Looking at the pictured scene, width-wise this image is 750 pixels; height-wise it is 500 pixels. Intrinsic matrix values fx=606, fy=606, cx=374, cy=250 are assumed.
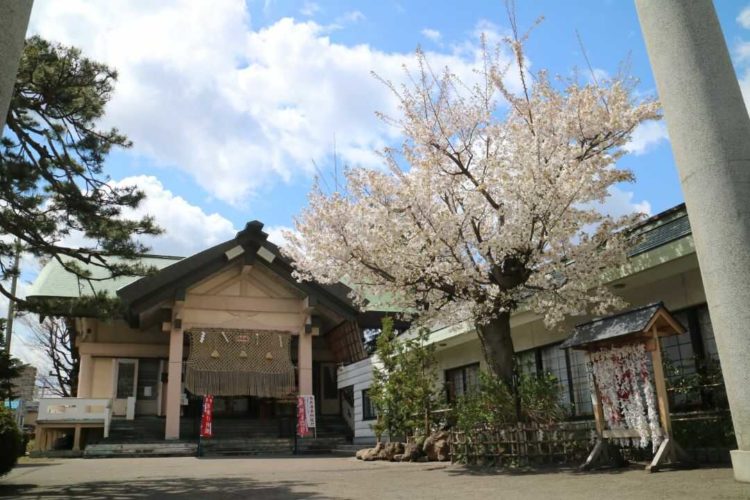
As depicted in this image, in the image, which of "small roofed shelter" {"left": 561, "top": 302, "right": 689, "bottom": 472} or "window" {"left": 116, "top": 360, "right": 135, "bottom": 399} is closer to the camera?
"small roofed shelter" {"left": 561, "top": 302, "right": 689, "bottom": 472}

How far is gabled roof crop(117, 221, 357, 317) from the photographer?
2023 centimetres

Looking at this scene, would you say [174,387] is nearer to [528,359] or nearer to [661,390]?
[528,359]

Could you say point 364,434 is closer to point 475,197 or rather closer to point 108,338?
point 108,338

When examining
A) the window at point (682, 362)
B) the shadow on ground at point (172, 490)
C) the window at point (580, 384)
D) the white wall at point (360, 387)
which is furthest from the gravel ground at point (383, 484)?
the white wall at point (360, 387)

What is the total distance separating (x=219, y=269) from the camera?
71.2ft

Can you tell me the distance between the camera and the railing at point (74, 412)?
64.7ft

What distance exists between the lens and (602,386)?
9109 mm

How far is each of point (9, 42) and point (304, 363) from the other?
66.1 feet

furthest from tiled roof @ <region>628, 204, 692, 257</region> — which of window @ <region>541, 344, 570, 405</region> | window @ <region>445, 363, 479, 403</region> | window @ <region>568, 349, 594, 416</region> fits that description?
window @ <region>445, 363, 479, 403</region>

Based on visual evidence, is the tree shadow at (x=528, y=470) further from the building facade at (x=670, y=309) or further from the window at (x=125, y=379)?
the window at (x=125, y=379)

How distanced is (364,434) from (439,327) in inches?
287

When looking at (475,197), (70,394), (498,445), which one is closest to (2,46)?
(475,197)

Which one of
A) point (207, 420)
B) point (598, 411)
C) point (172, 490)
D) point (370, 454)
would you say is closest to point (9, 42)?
point (172, 490)

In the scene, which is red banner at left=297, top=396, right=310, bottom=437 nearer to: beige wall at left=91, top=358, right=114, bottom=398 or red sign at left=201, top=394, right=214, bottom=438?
red sign at left=201, top=394, right=214, bottom=438
